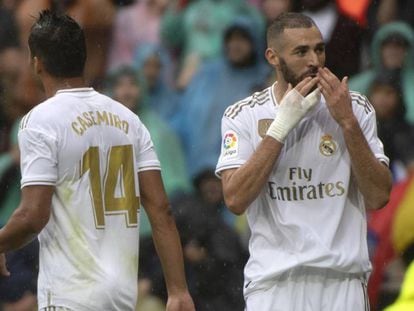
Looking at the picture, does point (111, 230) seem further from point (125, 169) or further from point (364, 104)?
point (364, 104)

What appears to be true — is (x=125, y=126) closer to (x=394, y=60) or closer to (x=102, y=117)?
(x=102, y=117)

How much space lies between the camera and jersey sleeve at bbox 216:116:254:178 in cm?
672

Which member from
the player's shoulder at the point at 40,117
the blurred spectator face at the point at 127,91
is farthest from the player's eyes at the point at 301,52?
the blurred spectator face at the point at 127,91

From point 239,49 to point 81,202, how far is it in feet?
13.6

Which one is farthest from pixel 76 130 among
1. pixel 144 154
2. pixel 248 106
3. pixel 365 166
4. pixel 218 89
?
pixel 218 89

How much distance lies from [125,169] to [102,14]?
453cm

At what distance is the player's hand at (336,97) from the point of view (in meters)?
6.57

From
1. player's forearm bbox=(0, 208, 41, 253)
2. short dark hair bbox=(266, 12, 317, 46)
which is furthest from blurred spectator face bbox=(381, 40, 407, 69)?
player's forearm bbox=(0, 208, 41, 253)

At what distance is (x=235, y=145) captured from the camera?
6.75 metres

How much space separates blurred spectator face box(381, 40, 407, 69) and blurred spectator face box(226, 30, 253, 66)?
90 cm

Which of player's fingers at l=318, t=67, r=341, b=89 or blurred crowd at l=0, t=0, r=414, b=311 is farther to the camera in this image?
blurred crowd at l=0, t=0, r=414, b=311

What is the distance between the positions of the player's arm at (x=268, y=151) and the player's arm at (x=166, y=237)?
297 millimetres

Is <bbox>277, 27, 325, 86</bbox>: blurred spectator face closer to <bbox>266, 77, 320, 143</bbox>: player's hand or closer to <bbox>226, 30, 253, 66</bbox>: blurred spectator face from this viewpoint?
<bbox>266, 77, 320, 143</bbox>: player's hand

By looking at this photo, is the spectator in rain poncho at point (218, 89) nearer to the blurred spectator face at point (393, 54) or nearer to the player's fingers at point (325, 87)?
the blurred spectator face at point (393, 54)
